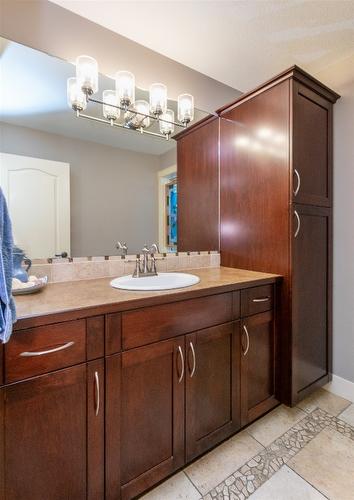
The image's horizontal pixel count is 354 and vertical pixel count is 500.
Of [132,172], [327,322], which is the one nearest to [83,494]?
[132,172]

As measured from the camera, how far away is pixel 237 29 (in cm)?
151

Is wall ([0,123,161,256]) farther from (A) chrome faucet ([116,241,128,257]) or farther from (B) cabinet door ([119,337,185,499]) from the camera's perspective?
(B) cabinet door ([119,337,185,499])

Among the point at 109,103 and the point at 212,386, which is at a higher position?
the point at 109,103

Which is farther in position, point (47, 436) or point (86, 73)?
point (86, 73)

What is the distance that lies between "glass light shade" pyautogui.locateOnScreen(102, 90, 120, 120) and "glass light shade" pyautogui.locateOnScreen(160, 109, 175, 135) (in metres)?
0.33

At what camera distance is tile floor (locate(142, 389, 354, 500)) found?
1099 millimetres

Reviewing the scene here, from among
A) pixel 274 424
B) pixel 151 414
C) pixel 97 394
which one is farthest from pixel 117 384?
pixel 274 424

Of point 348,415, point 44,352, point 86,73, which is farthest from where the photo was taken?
point 348,415

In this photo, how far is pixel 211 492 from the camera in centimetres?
110

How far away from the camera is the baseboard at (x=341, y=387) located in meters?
Result: 1.72

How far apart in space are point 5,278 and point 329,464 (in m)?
1.68

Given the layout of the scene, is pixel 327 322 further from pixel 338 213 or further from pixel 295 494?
pixel 295 494

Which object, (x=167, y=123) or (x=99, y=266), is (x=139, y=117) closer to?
(x=167, y=123)

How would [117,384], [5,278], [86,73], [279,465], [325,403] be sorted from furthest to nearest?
[325,403]
[86,73]
[279,465]
[117,384]
[5,278]
